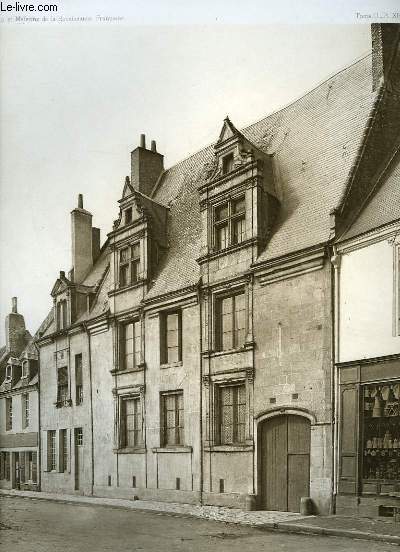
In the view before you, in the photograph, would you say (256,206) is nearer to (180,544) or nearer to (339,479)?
(339,479)

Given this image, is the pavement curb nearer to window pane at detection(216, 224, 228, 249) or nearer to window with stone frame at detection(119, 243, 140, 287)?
window pane at detection(216, 224, 228, 249)

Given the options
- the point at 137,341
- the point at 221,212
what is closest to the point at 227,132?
the point at 221,212

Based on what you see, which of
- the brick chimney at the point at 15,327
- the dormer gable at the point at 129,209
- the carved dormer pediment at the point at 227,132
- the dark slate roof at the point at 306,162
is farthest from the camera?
the dormer gable at the point at 129,209

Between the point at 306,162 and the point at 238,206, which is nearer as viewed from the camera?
the point at 306,162

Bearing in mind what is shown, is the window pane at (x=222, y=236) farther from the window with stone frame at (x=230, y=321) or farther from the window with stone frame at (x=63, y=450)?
the window with stone frame at (x=63, y=450)

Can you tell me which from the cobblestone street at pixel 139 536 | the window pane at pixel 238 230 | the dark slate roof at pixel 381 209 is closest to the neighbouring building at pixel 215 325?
the window pane at pixel 238 230

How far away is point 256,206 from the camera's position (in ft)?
44.2

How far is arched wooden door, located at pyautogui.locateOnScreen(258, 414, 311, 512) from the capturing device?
12.0m

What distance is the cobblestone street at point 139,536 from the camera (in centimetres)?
872

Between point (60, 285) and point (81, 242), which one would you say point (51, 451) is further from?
point (60, 285)

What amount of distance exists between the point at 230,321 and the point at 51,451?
7051mm

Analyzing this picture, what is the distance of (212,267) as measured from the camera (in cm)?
1432

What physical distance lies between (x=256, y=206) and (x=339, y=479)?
5.29 m

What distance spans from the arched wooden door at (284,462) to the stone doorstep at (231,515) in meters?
0.41
